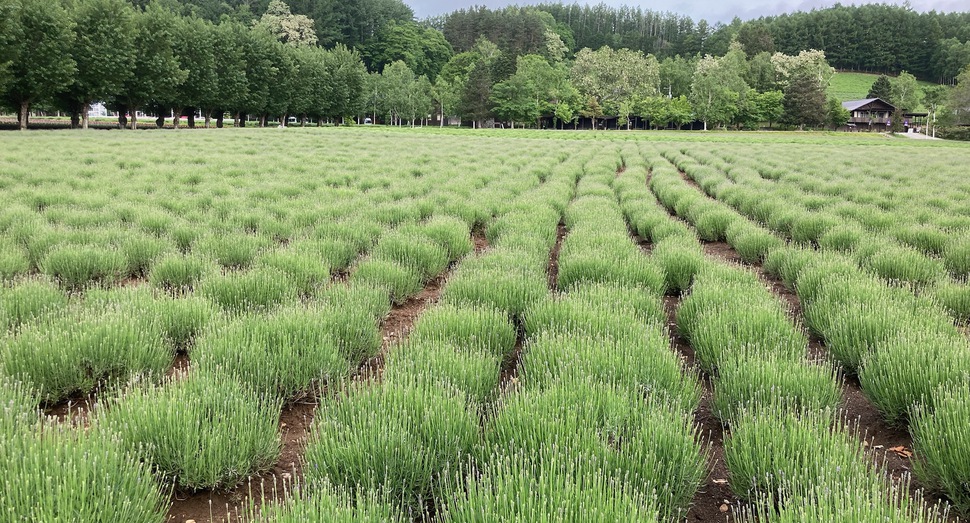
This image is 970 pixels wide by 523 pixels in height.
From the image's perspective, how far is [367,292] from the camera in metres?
5.54

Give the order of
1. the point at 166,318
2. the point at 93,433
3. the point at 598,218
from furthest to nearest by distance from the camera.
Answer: the point at 598,218 → the point at 166,318 → the point at 93,433

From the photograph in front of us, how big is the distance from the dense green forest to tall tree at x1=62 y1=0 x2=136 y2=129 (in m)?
0.13

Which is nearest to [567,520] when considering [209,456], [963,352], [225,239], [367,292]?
[209,456]

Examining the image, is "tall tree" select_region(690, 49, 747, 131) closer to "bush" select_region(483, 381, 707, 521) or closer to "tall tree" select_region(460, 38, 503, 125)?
"tall tree" select_region(460, 38, 503, 125)

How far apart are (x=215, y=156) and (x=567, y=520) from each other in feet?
70.4

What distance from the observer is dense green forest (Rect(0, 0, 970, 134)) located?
4294 centimetres

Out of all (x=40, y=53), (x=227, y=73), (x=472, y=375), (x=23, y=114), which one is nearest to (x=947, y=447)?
(x=472, y=375)

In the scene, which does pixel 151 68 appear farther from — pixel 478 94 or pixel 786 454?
pixel 786 454

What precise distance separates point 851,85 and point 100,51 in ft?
476

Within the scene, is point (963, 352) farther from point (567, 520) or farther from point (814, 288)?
point (567, 520)

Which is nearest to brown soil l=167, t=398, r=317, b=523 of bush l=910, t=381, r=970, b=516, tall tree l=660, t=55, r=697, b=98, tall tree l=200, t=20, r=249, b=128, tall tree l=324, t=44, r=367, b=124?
bush l=910, t=381, r=970, b=516

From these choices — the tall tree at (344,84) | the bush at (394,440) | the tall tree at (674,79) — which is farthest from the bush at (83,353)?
the tall tree at (674,79)

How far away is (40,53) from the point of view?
36969mm

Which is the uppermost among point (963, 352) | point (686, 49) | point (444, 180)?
point (686, 49)
